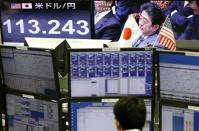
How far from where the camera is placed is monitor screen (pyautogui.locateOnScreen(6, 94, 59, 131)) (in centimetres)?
241

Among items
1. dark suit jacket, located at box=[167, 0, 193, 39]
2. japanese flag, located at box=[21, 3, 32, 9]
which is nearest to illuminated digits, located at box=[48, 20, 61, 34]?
japanese flag, located at box=[21, 3, 32, 9]

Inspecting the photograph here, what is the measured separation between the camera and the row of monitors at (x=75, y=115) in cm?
237

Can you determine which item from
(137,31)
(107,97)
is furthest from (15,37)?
(107,97)

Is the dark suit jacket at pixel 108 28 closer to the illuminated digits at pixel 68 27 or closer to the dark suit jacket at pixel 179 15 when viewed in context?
the dark suit jacket at pixel 179 15

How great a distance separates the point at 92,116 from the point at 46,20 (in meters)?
2.06

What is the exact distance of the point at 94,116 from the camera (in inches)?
93.4

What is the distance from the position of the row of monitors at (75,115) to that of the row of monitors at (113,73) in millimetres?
68

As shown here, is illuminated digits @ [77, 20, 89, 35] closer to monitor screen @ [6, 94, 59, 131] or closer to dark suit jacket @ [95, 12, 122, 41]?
monitor screen @ [6, 94, 59, 131]

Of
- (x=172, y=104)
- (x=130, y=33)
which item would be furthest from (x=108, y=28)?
(x=172, y=104)

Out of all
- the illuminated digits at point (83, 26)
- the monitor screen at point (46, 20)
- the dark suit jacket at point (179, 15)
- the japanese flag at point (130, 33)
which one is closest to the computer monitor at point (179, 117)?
the japanese flag at point (130, 33)

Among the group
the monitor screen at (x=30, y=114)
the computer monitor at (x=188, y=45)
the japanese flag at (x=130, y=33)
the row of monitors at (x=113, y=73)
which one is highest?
the japanese flag at (x=130, y=33)

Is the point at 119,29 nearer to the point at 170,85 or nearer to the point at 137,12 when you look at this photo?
the point at 137,12

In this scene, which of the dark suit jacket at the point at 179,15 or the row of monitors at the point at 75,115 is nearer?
the row of monitors at the point at 75,115

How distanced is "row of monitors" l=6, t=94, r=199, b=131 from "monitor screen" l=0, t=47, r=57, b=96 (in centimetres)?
8
